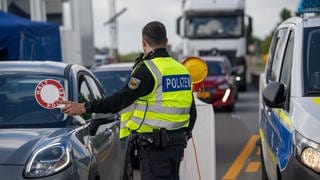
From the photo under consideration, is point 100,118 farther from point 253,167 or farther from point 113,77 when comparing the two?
Answer: point 113,77

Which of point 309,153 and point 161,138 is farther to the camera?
point 161,138

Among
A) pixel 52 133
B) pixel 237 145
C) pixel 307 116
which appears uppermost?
pixel 307 116

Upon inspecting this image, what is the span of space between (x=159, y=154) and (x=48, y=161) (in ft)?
2.65

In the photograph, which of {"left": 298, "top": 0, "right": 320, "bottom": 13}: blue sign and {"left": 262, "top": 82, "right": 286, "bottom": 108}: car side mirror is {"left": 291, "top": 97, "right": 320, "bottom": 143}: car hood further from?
{"left": 298, "top": 0, "right": 320, "bottom": 13}: blue sign

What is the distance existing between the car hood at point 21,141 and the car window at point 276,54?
2355 mm

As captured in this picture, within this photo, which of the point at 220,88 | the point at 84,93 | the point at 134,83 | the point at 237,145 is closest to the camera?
the point at 134,83

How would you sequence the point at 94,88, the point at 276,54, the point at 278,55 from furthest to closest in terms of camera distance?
1. the point at 276,54
2. the point at 94,88
3. the point at 278,55

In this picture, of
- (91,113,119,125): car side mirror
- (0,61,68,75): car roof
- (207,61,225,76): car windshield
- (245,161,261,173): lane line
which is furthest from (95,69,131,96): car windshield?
(207,61,225,76): car windshield

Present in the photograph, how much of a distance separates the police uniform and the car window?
1.85 m

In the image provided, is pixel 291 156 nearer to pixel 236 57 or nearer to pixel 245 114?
pixel 245 114

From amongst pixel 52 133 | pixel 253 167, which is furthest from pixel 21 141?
pixel 253 167

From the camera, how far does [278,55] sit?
7.05 meters

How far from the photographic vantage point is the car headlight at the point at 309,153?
4.55m

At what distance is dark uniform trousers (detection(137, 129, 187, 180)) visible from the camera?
198 inches
